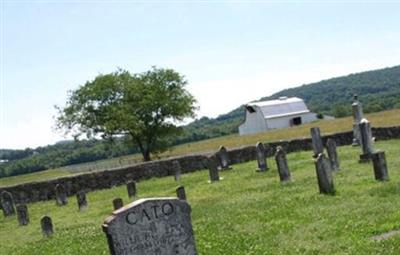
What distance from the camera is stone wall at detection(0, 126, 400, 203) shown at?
114 feet

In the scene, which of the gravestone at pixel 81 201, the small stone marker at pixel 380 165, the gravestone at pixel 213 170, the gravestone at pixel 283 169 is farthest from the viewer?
the gravestone at pixel 213 170

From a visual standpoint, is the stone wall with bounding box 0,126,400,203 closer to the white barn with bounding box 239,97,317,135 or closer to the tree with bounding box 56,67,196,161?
the tree with bounding box 56,67,196,161

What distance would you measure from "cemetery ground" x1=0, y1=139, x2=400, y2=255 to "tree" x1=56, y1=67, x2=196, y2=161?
28.7 metres

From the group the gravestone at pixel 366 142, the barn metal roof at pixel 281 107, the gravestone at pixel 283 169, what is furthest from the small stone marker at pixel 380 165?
the barn metal roof at pixel 281 107

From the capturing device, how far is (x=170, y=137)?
197ft

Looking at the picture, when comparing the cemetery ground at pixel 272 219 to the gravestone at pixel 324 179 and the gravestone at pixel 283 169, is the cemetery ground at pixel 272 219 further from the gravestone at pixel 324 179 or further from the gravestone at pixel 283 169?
the gravestone at pixel 283 169

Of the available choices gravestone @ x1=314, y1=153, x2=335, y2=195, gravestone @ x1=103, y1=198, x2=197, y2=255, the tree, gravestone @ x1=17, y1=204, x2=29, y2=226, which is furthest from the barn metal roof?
gravestone @ x1=103, y1=198, x2=197, y2=255

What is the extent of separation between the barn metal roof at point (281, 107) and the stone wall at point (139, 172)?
177 ft

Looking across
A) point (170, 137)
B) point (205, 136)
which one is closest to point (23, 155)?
point (205, 136)

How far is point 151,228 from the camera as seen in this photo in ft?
27.6

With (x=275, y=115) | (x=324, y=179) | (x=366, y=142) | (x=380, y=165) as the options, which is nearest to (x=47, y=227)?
(x=324, y=179)

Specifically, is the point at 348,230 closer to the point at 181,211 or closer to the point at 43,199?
the point at 181,211

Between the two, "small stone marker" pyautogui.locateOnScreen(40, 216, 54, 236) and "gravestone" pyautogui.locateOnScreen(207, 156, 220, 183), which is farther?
"gravestone" pyautogui.locateOnScreen(207, 156, 220, 183)

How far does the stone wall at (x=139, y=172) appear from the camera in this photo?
114ft
